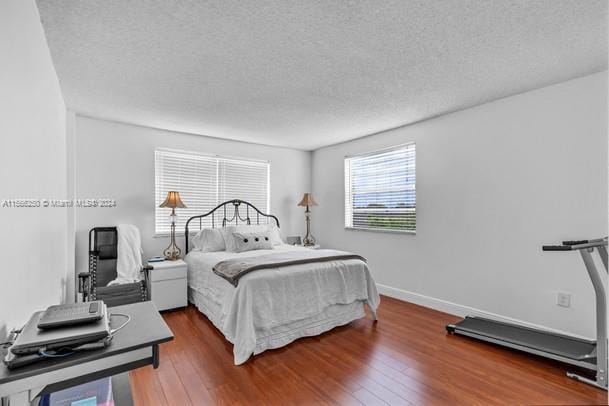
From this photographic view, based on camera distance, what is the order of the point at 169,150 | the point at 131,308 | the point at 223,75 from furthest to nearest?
1. the point at 169,150
2. the point at 223,75
3. the point at 131,308

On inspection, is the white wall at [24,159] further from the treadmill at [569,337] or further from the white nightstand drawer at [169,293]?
the treadmill at [569,337]

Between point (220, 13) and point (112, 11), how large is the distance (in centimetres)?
63

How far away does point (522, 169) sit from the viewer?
9.95ft

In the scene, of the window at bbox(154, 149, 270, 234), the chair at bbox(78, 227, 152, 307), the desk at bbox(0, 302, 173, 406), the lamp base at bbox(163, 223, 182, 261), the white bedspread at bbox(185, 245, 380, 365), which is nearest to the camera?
the desk at bbox(0, 302, 173, 406)

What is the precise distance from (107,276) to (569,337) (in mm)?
4777

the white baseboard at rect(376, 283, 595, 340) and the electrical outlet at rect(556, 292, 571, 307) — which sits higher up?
the electrical outlet at rect(556, 292, 571, 307)

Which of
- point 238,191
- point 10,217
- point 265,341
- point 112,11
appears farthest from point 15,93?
point 238,191

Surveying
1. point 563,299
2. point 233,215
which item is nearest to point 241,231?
point 233,215

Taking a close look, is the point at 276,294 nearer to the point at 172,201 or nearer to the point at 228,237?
the point at 228,237

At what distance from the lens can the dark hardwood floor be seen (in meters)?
2.01

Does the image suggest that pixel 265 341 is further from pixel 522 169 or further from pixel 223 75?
pixel 522 169

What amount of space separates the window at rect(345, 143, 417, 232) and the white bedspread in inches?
47.3
